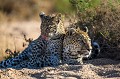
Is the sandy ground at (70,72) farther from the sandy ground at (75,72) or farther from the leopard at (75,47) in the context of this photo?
the leopard at (75,47)

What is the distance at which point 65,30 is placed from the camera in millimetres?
12789

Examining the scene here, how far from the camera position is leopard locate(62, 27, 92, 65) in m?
11.9

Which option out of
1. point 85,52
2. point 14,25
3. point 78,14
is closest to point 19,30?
point 14,25

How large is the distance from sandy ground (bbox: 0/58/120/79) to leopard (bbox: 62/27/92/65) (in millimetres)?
227

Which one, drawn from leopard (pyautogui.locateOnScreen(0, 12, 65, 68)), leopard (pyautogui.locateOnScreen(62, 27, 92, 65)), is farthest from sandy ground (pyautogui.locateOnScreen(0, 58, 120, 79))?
leopard (pyautogui.locateOnScreen(0, 12, 65, 68))

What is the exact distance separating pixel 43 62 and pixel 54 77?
1430mm

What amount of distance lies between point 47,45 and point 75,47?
0.61m

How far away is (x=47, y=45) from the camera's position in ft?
40.5

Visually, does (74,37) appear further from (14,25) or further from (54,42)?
(14,25)

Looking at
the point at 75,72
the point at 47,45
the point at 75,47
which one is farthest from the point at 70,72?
the point at 47,45

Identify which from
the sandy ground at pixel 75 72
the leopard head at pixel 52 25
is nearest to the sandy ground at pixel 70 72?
the sandy ground at pixel 75 72

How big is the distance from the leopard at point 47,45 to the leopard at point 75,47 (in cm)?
15

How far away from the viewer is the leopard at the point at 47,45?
12.2 metres

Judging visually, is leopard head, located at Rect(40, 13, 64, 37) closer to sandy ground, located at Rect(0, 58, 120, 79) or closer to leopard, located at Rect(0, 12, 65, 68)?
leopard, located at Rect(0, 12, 65, 68)
